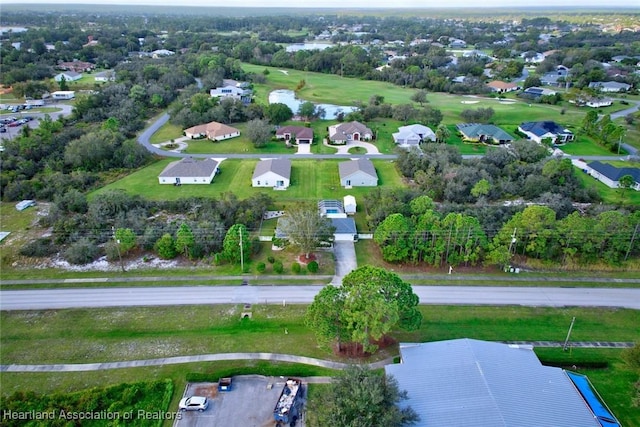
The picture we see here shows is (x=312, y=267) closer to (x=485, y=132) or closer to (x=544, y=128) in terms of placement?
(x=485, y=132)

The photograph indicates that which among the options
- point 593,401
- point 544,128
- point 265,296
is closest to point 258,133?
point 265,296

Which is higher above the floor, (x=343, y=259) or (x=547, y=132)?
(x=547, y=132)

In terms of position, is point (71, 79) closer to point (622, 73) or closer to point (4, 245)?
point (4, 245)

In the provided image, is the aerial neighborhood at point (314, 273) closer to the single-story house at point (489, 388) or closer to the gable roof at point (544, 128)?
the single-story house at point (489, 388)

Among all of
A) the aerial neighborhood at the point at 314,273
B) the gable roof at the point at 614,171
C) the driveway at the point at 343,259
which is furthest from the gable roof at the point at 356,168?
A: the gable roof at the point at 614,171

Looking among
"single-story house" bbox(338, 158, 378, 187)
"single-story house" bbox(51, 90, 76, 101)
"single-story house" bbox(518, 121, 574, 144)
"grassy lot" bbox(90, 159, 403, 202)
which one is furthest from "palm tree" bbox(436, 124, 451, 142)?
"single-story house" bbox(51, 90, 76, 101)
